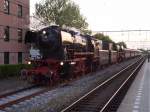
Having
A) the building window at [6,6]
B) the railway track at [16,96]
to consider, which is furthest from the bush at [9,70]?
the building window at [6,6]

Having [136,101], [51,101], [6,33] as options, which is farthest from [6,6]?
[136,101]

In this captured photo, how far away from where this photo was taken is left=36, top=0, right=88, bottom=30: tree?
60375 millimetres

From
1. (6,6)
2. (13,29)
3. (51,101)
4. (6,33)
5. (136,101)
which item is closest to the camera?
(51,101)

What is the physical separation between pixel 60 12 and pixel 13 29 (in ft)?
88.5

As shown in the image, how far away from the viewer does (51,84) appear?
2222 centimetres

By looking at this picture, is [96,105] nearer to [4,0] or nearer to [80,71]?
[80,71]

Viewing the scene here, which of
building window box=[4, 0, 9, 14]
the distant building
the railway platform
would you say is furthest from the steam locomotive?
building window box=[4, 0, 9, 14]

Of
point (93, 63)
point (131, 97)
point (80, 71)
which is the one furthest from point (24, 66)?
point (131, 97)

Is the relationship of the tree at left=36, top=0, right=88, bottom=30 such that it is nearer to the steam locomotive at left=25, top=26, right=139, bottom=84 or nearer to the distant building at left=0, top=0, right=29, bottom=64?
the distant building at left=0, top=0, right=29, bottom=64

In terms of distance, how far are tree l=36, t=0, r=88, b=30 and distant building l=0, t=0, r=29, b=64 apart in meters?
22.5

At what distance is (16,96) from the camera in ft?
58.1

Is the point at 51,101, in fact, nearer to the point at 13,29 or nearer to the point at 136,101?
the point at 136,101

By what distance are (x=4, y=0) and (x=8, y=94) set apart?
16534 mm

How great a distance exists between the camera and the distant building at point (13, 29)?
32625 mm
